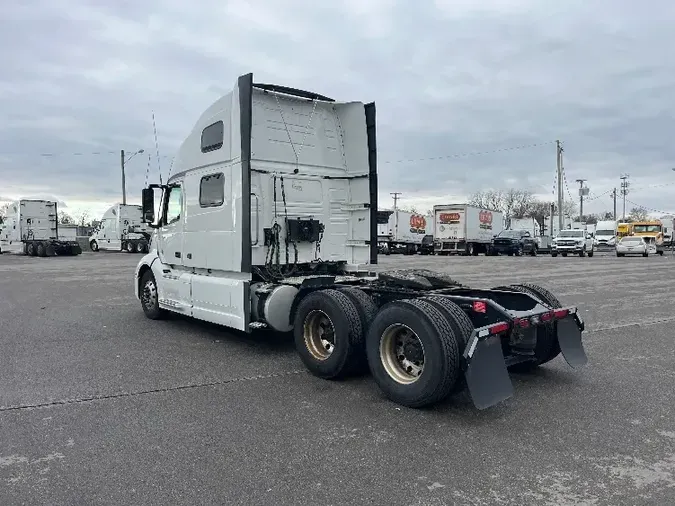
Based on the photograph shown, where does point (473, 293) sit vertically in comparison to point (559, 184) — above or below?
below

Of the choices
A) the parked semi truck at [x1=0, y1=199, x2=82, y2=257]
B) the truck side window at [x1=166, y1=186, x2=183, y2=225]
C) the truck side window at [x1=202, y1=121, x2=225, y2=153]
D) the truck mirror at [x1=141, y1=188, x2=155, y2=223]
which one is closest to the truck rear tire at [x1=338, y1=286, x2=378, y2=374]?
the truck side window at [x1=202, y1=121, x2=225, y2=153]

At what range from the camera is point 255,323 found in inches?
283

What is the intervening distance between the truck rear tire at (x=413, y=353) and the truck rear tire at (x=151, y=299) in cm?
536

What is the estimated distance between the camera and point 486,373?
187 inches

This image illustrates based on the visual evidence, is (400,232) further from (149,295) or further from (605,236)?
(149,295)

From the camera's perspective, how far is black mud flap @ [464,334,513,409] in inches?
182

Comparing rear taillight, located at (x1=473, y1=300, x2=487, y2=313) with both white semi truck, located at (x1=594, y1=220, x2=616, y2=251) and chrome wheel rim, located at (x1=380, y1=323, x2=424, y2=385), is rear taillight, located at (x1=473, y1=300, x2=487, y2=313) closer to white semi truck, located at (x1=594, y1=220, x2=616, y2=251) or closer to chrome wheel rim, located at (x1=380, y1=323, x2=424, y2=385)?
chrome wheel rim, located at (x1=380, y1=323, x2=424, y2=385)

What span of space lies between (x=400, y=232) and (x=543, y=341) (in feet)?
122

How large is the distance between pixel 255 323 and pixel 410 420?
9.84 feet

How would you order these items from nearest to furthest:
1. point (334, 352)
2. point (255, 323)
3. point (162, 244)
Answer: point (334, 352) → point (255, 323) → point (162, 244)

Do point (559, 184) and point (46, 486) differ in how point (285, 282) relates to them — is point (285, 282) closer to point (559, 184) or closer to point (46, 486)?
point (46, 486)

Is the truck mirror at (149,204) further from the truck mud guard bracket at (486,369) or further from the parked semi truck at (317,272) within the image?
the truck mud guard bracket at (486,369)

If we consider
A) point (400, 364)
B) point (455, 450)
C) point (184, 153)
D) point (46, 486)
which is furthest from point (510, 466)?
point (184, 153)

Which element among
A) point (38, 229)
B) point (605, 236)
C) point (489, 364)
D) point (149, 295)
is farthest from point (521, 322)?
point (605, 236)
